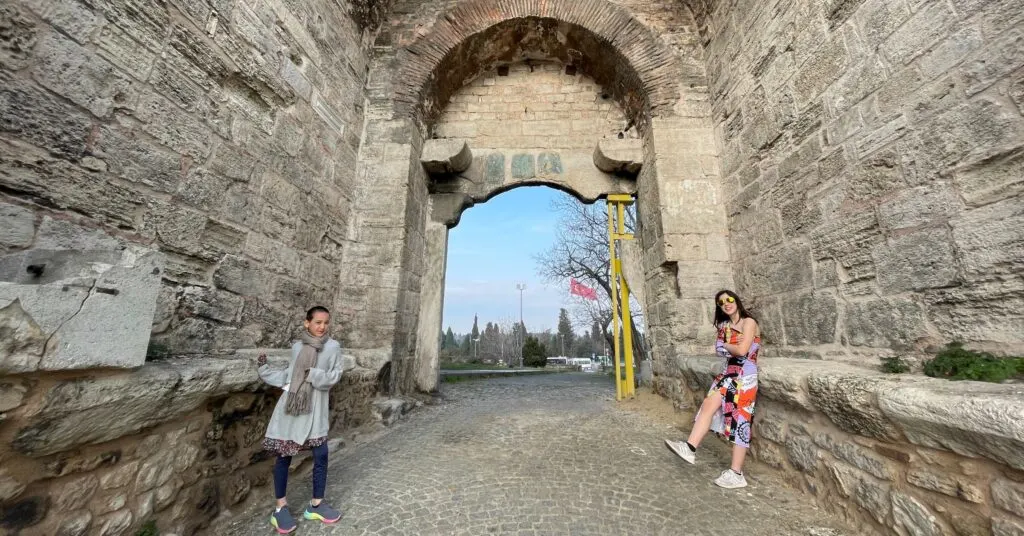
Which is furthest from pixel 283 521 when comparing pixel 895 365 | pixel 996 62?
pixel 996 62

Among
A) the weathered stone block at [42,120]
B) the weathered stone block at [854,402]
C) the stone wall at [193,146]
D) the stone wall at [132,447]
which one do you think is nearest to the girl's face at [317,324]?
the stone wall at [132,447]

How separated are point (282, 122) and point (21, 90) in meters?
1.58

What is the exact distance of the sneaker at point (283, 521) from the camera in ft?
5.54

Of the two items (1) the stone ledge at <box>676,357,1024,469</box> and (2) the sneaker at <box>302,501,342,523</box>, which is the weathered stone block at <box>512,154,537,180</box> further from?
(2) the sneaker at <box>302,501,342,523</box>

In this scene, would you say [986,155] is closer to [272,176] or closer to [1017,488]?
[1017,488]

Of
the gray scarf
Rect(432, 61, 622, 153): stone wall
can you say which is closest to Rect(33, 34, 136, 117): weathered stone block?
the gray scarf

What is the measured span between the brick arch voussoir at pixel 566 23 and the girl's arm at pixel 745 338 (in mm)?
2969

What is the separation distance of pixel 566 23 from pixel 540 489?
5.06 meters

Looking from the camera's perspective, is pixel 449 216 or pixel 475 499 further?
pixel 449 216

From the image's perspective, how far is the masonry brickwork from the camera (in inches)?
52.3

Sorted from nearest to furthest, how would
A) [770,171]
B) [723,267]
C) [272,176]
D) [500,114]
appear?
[272,176] < [770,171] < [723,267] < [500,114]

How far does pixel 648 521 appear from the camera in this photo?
1.77 metres

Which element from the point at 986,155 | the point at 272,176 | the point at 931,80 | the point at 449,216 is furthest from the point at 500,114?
the point at 986,155

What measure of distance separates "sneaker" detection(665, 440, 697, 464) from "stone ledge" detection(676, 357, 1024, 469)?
2.10 feet
